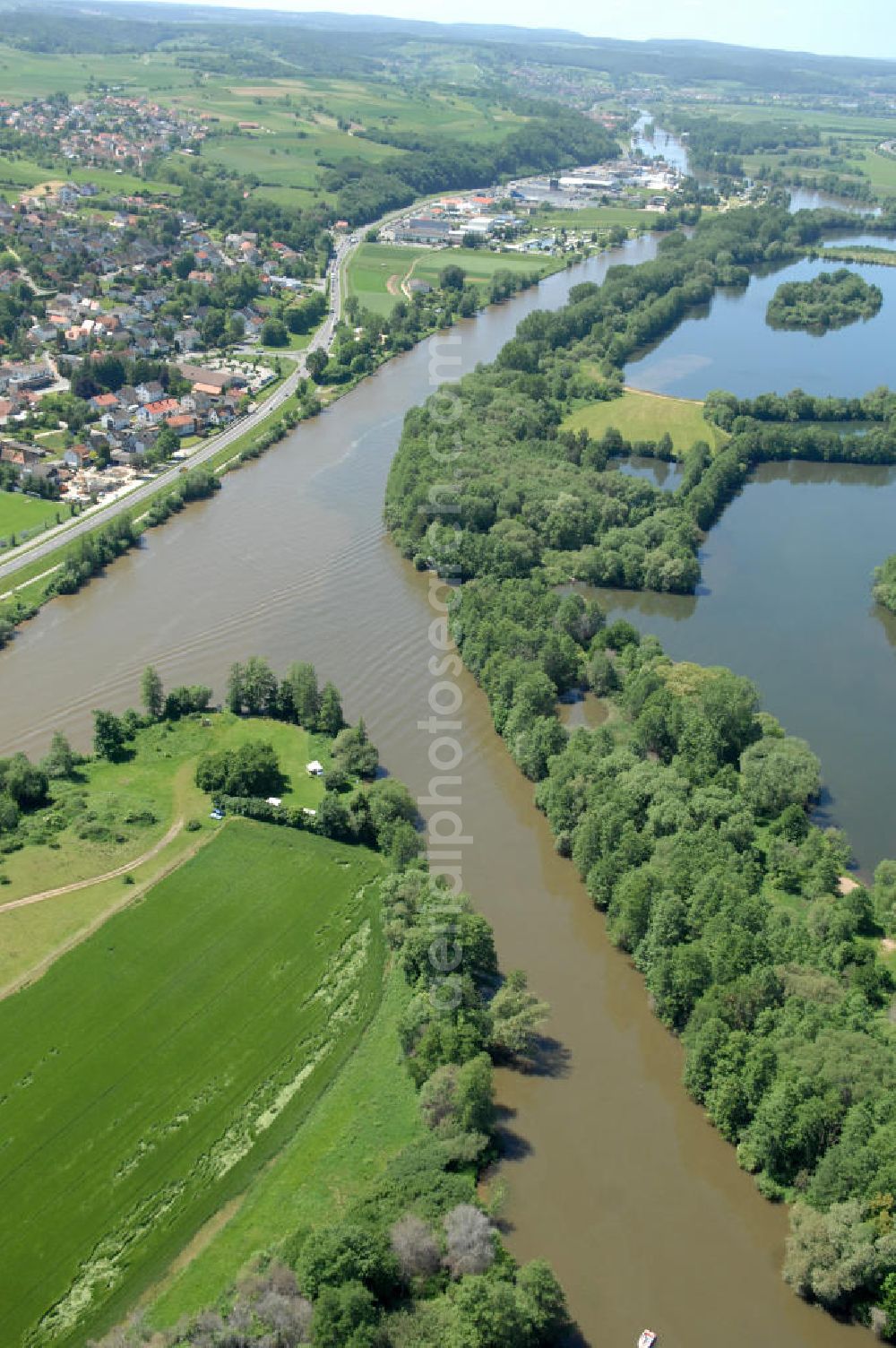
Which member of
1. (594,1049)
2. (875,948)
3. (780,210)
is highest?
(780,210)

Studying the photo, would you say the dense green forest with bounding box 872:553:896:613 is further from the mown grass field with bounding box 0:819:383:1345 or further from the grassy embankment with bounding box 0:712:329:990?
the mown grass field with bounding box 0:819:383:1345

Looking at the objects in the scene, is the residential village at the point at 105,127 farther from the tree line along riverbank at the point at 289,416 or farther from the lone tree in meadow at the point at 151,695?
the lone tree in meadow at the point at 151,695

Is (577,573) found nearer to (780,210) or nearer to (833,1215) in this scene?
(833,1215)

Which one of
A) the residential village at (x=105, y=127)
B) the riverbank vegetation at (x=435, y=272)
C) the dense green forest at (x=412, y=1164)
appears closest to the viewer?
the dense green forest at (x=412, y=1164)

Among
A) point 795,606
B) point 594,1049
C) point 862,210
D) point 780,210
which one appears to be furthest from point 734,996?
point 862,210

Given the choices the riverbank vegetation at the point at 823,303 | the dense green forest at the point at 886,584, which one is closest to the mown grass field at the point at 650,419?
the dense green forest at the point at 886,584

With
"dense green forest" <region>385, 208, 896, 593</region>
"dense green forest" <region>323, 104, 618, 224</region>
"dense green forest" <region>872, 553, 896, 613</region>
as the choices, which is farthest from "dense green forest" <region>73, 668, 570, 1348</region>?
"dense green forest" <region>323, 104, 618, 224</region>
